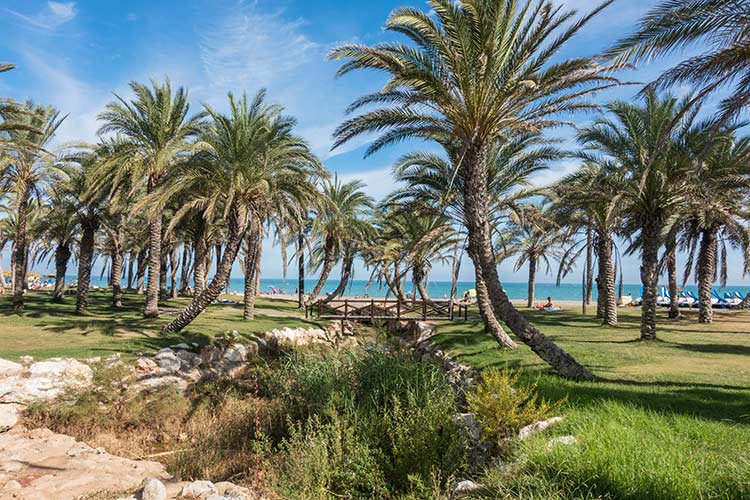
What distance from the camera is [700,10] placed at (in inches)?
322

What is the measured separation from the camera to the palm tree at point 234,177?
1541 centimetres

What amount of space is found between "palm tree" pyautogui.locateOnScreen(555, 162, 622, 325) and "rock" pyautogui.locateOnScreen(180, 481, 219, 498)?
43.5ft

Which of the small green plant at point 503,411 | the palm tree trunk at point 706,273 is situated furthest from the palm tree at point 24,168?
the palm tree trunk at point 706,273

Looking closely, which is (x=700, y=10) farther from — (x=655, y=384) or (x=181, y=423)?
(x=181, y=423)

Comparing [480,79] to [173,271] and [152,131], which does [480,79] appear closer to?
[152,131]

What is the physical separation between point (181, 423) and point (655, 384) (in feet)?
33.5

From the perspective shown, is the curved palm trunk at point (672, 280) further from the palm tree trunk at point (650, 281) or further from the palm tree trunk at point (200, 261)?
the palm tree trunk at point (200, 261)

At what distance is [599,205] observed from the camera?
2045 cm

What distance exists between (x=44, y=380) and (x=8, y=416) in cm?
117

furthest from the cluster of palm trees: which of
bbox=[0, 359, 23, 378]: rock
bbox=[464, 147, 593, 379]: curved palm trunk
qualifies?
bbox=[0, 359, 23, 378]: rock

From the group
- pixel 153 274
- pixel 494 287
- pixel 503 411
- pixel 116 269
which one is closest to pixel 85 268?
pixel 116 269

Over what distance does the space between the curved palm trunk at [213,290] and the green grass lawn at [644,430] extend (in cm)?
901

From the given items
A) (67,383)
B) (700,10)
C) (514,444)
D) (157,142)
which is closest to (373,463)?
(514,444)

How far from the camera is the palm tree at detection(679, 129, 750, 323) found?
15648mm
